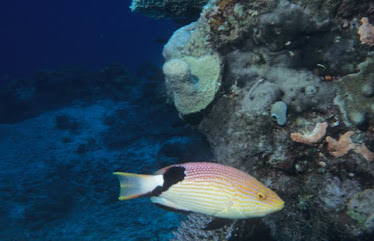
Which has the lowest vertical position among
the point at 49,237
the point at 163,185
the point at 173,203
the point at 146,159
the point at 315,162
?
the point at 49,237

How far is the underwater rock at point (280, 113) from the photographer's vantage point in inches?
110

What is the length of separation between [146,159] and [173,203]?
18.4 feet

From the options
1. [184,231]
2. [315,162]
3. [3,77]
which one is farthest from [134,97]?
[3,77]

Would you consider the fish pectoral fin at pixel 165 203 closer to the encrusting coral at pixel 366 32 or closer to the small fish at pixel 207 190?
the small fish at pixel 207 190

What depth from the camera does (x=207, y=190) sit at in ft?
5.64

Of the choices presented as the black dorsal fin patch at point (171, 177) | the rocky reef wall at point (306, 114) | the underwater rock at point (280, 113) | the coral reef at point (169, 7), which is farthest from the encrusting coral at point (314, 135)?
the coral reef at point (169, 7)

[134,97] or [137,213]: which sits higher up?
[134,97]

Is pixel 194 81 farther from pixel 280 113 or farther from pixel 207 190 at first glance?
pixel 207 190

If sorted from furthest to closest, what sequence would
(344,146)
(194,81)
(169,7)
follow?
(169,7), (194,81), (344,146)

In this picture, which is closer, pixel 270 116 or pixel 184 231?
pixel 270 116

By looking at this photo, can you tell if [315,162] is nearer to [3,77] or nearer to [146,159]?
[146,159]

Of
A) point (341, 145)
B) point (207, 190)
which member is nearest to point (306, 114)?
point (341, 145)

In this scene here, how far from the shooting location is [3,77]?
141 feet

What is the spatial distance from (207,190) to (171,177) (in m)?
0.28
